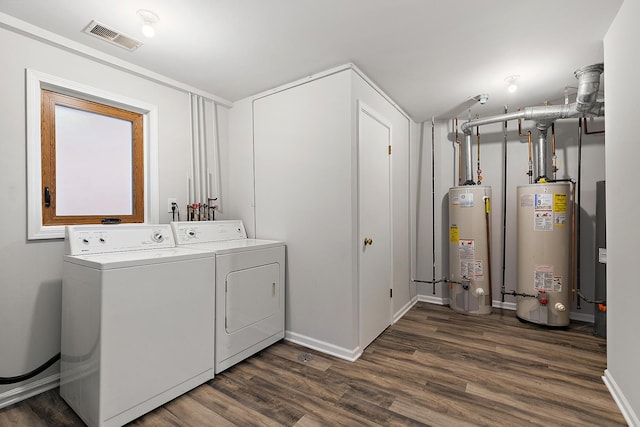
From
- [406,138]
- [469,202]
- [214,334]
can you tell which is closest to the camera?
[214,334]

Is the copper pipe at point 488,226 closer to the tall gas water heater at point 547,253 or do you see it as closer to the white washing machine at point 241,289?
the tall gas water heater at point 547,253

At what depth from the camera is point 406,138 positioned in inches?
138

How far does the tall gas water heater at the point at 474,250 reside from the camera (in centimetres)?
326

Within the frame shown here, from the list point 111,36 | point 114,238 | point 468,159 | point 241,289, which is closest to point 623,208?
point 468,159

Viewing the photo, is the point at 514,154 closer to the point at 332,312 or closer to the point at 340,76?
the point at 340,76

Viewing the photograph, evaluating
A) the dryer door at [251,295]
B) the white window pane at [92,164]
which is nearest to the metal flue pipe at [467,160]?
the dryer door at [251,295]

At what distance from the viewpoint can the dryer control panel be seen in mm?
2416

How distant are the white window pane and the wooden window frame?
0.03 metres

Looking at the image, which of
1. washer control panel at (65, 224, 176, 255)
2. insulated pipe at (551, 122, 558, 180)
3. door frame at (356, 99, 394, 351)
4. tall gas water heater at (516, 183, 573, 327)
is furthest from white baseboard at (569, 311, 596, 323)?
washer control panel at (65, 224, 176, 255)

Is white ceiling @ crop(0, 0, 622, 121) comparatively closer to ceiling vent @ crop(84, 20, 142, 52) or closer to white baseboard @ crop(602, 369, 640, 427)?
ceiling vent @ crop(84, 20, 142, 52)

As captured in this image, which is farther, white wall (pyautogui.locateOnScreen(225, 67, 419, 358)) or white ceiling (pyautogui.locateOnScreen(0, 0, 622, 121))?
white wall (pyautogui.locateOnScreen(225, 67, 419, 358))

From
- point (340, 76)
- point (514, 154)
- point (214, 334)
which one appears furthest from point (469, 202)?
point (214, 334)

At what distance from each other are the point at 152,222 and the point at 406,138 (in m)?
2.85

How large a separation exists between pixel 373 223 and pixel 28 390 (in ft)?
8.85
